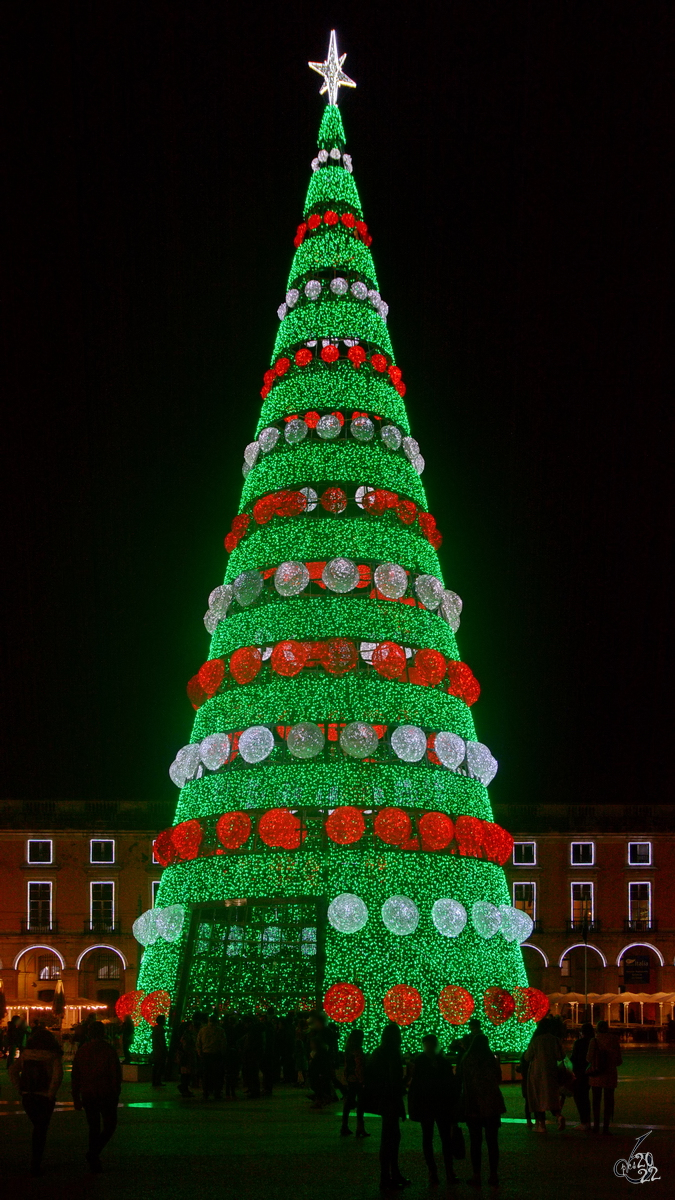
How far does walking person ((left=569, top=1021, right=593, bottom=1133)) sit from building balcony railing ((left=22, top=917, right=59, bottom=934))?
4570cm

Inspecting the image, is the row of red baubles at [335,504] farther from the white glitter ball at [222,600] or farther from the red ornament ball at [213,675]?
the red ornament ball at [213,675]

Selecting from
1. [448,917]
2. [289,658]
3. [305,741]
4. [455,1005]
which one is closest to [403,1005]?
[455,1005]

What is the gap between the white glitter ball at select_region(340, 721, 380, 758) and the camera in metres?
19.6

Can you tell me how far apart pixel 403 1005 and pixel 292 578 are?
6.62 meters

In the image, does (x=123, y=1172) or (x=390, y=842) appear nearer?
(x=123, y=1172)

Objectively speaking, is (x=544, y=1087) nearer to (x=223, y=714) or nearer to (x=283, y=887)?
(x=283, y=887)

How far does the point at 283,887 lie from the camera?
771 inches

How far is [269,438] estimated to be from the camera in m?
22.6

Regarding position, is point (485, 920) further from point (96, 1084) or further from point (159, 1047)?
point (96, 1084)

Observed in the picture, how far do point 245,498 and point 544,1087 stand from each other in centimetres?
1237

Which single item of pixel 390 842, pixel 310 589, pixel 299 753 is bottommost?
pixel 390 842

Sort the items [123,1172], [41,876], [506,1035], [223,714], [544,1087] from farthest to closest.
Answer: [41,876]
[223,714]
[506,1035]
[544,1087]
[123,1172]

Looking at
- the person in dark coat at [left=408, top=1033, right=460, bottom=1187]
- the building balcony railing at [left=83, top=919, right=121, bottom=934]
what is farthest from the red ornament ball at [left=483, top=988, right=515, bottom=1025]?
the building balcony railing at [left=83, top=919, right=121, bottom=934]

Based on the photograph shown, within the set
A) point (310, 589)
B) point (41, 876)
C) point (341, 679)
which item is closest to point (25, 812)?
point (41, 876)
